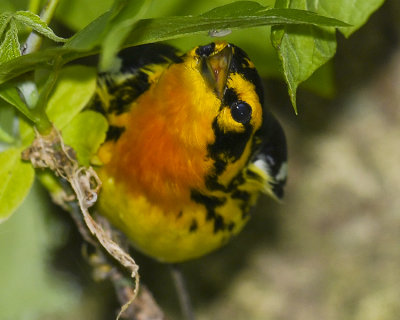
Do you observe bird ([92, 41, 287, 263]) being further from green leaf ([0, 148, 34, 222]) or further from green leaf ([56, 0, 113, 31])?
green leaf ([0, 148, 34, 222])

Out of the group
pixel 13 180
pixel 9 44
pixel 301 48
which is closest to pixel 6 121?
pixel 13 180

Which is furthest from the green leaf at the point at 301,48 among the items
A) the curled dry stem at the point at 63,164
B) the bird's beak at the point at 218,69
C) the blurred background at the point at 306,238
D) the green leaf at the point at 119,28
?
the blurred background at the point at 306,238

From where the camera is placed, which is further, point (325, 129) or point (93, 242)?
point (325, 129)

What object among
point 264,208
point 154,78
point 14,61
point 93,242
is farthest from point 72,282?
point 14,61

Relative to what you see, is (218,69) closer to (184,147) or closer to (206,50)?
(206,50)

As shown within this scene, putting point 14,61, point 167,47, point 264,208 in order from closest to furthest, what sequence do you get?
point 14,61, point 167,47, point 264,208

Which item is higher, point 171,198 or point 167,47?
point 167,47

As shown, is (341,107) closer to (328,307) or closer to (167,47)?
(328,307)
